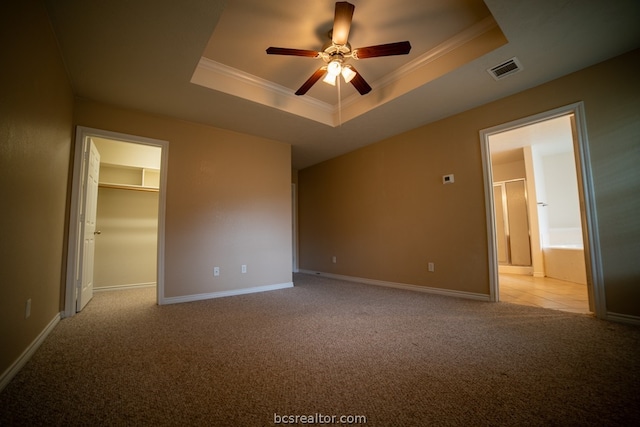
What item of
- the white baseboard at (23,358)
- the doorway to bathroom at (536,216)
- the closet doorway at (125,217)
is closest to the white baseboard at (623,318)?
the doorway to bathroom at (536,216)

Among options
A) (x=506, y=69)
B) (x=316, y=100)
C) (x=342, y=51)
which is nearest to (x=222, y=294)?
(x=316, y=100)

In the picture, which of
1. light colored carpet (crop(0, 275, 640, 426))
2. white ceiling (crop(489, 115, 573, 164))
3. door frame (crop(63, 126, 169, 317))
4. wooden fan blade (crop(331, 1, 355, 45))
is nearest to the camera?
light colored carpet (crop(0, 275, 640, 426))

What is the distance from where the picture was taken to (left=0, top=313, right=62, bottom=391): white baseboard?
140cm

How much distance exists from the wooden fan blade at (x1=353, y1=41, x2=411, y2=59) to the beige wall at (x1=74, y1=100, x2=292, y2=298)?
240 cm

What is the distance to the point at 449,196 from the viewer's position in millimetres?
3529

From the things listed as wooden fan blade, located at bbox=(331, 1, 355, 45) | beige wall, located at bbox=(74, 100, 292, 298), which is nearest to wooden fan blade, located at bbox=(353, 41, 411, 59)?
wooden fan blade, located at bbox=(331, 1, 355, 45)

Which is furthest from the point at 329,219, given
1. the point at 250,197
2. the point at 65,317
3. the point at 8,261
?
the point at 8,261

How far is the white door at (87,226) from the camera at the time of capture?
286 cm

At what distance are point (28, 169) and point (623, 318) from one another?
472 centimetres

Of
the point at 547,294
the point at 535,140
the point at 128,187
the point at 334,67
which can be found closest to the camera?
the point at 334,67

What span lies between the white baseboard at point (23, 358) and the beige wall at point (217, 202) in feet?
3.82

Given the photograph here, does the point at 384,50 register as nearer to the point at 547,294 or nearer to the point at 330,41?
the point at 330,41

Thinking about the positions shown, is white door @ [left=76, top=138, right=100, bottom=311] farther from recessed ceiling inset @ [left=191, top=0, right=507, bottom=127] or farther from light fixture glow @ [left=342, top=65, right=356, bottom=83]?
light fixture glow @ [left=342, top=65, right=356, bottom=83]

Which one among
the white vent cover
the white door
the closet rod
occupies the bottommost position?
the white door
